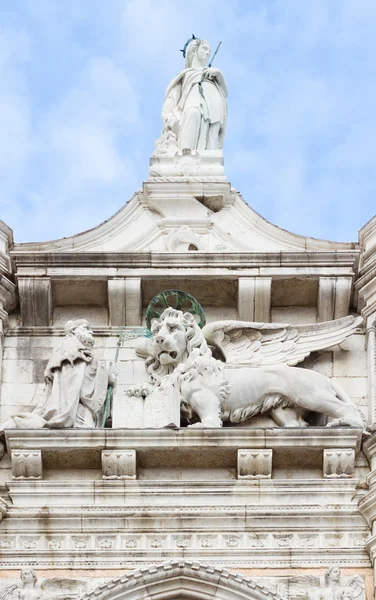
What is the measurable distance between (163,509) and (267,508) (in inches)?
31.9

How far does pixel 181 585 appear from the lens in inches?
594

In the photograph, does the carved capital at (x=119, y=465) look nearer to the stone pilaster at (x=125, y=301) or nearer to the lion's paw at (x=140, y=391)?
the lion's paw at (x=140, y=391)

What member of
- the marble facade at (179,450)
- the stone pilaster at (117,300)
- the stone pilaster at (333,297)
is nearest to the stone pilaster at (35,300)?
the marble facade at (179,450)

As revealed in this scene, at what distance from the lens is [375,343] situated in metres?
17.0

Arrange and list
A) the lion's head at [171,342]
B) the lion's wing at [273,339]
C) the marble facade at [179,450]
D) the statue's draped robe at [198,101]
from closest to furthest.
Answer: the marble facade at [179,450] → the lion's head at [171,342] → the lion's wing at [273,339] → the statue's draped robe at [198,101]

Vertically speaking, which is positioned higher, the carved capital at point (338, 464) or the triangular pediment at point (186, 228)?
the triangular pediment at point (186, 228)

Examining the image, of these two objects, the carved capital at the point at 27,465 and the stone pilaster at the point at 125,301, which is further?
the stone pilaster at the point at 125,301

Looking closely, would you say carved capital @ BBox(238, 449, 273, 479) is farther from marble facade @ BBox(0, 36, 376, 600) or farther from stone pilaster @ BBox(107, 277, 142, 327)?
stone pilaster @ BBox(107, 277, 142, 327)

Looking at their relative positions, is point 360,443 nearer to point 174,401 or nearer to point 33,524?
point 174,401

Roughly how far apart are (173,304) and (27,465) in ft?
7.50

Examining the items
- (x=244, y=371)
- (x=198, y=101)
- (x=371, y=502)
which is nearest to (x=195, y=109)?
(x=198, y=101)

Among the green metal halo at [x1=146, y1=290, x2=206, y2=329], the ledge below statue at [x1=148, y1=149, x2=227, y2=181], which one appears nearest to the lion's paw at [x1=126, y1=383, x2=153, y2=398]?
the green metal halo at [x1=146, y1=290, x2=206, y2=329]

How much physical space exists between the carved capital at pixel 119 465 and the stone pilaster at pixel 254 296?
2129mm

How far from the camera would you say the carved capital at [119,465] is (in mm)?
15820
